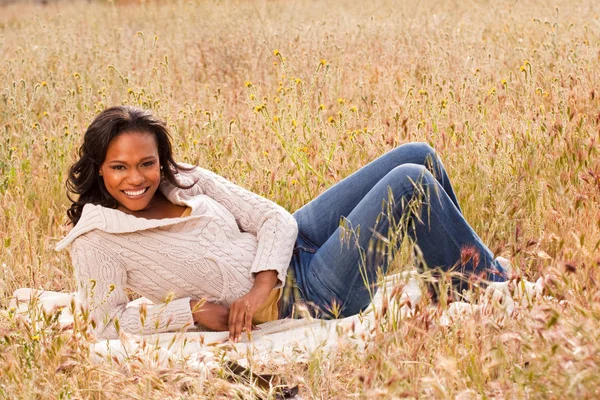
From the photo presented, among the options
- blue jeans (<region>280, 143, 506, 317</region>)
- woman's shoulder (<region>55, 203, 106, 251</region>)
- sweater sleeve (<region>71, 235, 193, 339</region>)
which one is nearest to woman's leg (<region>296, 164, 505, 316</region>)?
blue jeans (<region>280, 143, 506, 317</region>)

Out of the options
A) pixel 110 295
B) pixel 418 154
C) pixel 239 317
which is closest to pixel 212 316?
pixel 239 317

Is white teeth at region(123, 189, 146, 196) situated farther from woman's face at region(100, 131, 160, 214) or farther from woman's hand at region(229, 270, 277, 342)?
woman's hand at region(229, 270, 277, 342)

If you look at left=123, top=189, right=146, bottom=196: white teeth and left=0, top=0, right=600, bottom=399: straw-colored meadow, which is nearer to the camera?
left=0, top=0, right=600, bottom=399: straw-colored meadow

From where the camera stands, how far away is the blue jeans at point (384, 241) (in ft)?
10.5

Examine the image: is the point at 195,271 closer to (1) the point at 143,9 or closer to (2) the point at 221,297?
(2) the point at 221,297

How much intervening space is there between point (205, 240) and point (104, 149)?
0.52 meters

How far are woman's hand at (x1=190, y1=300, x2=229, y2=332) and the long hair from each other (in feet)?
1.68

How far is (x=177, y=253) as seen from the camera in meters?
3.21

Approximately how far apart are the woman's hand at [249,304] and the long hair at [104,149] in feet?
1.65

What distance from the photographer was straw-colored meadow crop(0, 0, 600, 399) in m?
2.27

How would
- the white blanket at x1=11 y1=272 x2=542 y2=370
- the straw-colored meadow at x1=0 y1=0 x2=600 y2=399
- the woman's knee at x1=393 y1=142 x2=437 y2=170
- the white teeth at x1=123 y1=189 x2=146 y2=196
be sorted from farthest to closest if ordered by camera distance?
the woman's knee at x1=393 y1=142 x2=437 y2=170 < the white teeth at x1=123 y1=189 x2=146 y2=196 < the white blanket at x1=11 y1=272 x2=542 y2=370 < the straw-colored meadow at x1=0 y1=0 x2=600 y2=399

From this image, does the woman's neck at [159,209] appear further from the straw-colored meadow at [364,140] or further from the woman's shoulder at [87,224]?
the straw-colored meadow at [364,140]

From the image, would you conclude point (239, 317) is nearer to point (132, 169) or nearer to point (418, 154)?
point (132, 169)

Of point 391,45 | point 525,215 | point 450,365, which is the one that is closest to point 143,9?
point 391,45
